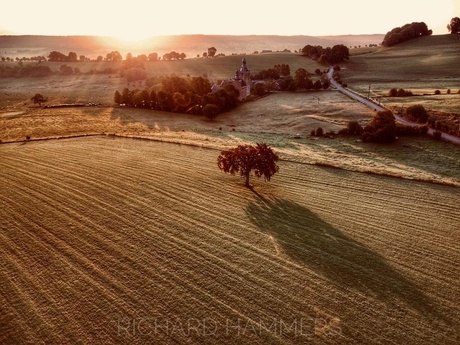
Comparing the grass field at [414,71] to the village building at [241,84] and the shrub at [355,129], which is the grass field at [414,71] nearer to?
the shrub at [355,129]

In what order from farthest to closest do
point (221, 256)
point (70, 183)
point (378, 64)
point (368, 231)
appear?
1. point (378, 64)
2. point (70, 183)
3. point (368, 231)
4. point (221, 256)

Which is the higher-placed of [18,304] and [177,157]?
[177,157]

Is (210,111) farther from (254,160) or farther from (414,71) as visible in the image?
(414,71)

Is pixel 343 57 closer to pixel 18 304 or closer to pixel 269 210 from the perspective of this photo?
pixel 269 210

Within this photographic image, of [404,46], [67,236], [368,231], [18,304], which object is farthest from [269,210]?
[404,46]

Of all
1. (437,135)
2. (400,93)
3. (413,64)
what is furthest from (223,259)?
(413,64)

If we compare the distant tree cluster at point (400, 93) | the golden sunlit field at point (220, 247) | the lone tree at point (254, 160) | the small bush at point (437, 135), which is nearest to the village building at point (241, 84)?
the distant tree cluster at point (400, 93)

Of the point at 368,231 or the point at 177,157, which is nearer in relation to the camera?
the point at 368,231
